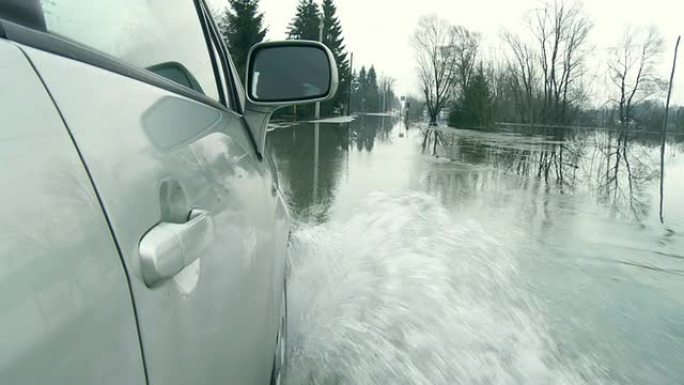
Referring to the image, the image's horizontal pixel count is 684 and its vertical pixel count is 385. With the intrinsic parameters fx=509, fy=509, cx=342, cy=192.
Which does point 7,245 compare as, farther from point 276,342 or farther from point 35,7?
point 276,342

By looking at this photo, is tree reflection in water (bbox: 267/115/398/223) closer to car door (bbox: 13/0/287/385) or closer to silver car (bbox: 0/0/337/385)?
car door (bbox: 13/0/287/385)

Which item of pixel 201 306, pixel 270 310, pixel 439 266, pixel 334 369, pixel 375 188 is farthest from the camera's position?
pixel 375 188

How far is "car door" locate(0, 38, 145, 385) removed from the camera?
525 millimetres

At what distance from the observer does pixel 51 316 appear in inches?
21.8

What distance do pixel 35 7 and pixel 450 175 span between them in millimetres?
10288

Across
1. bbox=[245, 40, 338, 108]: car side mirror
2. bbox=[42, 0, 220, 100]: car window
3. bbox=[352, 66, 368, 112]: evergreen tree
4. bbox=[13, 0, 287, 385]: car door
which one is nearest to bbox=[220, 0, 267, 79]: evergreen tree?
bbox=[245, 40, 338, 108]: car side mirror

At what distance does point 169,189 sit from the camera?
928 millimetres

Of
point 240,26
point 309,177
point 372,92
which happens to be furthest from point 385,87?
point 309,177

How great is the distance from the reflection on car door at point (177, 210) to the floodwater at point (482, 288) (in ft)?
4.31

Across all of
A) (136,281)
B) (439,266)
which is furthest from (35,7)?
(439,266)

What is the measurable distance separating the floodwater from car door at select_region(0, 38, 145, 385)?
6.32 feet

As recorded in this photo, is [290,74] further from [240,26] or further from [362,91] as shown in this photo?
[362,91]

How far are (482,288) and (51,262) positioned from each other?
3714 mm

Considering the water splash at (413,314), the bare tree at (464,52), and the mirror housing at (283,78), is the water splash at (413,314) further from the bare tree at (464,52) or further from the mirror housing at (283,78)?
the bare tree at (464,52)
